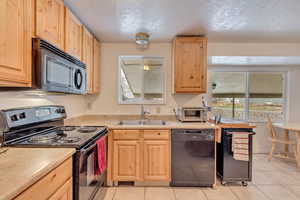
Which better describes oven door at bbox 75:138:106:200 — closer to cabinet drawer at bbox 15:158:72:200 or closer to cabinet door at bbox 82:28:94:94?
cabinet drawer at bbox 15:158:72:200

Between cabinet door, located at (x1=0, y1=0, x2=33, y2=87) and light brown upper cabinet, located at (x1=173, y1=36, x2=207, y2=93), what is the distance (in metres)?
2.10

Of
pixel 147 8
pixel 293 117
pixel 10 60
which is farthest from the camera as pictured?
pixel 293 117

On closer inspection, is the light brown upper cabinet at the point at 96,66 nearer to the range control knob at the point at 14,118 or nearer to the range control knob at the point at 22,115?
the range control knob at the point at 22,115

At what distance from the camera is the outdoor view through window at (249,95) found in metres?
4.38

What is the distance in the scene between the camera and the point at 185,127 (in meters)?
2.61

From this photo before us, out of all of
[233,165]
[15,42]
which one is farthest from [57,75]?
[233,165]

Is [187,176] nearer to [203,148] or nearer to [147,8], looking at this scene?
[203,148]

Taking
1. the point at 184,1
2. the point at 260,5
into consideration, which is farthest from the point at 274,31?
the point at 184,1

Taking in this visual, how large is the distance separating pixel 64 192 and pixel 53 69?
3.15 ft

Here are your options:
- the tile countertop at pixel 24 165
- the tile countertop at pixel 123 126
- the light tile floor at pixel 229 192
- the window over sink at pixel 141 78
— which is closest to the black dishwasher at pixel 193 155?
the tile countertop at pixel 123 126

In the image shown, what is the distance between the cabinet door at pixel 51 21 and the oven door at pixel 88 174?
1027mm

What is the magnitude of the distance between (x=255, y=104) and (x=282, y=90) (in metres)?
0.71

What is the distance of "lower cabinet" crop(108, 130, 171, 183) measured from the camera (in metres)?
2.64

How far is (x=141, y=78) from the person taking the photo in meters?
3.52
